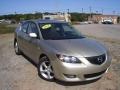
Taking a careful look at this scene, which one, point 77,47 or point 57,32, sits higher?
point 57,32

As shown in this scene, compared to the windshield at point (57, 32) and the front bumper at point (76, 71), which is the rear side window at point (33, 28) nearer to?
the windshield at point (57, 32)

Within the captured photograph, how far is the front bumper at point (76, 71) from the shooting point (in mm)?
5012

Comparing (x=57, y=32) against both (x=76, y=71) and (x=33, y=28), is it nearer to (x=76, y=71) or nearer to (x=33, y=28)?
(x=33, y=28)

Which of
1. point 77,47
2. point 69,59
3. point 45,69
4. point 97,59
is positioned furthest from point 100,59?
point 45,69

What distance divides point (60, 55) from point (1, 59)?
429 centimetres

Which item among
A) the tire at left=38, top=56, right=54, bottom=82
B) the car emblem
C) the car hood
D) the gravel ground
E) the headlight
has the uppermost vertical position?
the car hood

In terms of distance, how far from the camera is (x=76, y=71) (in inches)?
197

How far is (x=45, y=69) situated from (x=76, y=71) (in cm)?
113

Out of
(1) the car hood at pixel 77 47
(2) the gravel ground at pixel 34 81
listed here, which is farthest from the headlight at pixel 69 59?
(2) the gravel ground at pixel 34 81

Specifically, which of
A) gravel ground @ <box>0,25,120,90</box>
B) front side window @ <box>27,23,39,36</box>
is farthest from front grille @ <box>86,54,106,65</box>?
front side window @ <box>27,23,39,36</box>

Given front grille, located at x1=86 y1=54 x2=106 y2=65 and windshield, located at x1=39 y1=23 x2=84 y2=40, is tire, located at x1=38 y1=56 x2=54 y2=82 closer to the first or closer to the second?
windshield, located at x1=39 y1=23 x2=84 y2=40

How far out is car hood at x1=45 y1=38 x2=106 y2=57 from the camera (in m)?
5.20

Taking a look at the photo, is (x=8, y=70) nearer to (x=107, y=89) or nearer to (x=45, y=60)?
(x=45, y=60)

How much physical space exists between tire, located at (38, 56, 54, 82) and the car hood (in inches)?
17.8
